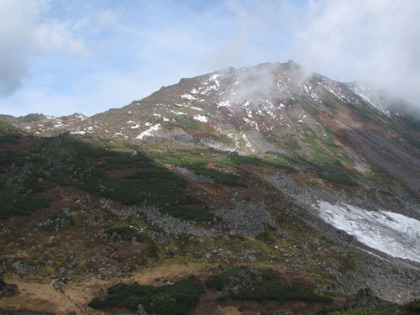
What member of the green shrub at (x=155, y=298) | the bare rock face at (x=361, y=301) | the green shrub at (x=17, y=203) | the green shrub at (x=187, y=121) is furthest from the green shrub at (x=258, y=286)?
the green shrub at (x=187, y=121)

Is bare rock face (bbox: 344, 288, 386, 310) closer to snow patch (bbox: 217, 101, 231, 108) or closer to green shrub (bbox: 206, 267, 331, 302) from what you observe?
green shrub (bbox: 206, 267, 331, 302)

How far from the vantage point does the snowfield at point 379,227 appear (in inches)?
2768

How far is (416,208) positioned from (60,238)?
337 feet

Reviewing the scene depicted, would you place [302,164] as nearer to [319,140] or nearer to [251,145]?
[251,145]

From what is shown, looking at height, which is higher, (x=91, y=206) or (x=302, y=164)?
(x=302, y=164)

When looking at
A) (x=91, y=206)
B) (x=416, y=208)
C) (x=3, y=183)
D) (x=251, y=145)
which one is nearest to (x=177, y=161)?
(x=91, y=206)

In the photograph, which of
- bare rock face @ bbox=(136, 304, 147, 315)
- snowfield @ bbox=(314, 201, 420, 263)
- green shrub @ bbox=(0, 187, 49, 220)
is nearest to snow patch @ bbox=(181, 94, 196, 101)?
snowfield @ bbox=(314, 201, 420, 263)

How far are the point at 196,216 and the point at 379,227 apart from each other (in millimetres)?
47213

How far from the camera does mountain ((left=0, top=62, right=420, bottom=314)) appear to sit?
39.6m

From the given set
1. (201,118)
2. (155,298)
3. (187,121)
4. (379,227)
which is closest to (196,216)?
(155,298)

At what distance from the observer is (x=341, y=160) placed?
5236 inches

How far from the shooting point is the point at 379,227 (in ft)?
258

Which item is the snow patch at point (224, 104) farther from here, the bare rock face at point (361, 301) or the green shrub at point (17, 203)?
the bare rock face at point (361, 301)

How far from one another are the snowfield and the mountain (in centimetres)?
42
